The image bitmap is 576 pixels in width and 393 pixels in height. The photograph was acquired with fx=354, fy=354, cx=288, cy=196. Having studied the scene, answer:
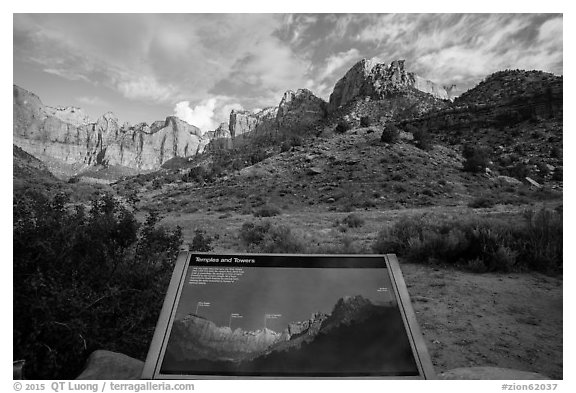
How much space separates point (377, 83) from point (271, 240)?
79.0 metres

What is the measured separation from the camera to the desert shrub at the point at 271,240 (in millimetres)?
9789

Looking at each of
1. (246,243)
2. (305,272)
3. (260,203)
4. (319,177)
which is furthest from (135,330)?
(319,177)

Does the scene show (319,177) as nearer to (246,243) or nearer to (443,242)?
(246,243)

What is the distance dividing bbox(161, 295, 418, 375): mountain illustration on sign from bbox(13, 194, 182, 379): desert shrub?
1.13m

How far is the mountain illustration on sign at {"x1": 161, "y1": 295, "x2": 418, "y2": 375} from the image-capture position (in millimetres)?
2680

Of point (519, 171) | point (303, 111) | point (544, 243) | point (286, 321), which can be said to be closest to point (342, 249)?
point (544, 243)

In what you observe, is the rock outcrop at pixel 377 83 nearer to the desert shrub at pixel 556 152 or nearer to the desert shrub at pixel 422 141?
the desert shrub at pixel 422 141

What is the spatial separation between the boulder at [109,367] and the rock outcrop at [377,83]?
80.5 m

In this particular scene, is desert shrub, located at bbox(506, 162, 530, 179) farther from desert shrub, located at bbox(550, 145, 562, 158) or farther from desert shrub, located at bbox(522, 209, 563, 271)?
desert shrub, located at bbox(522, 209, 563, 271)

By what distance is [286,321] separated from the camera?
9.82ft

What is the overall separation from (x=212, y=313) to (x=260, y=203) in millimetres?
21523

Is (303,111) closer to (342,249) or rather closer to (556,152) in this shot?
(556,152)

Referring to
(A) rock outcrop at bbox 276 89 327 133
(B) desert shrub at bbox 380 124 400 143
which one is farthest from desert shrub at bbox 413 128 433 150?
(A) rock outcrop at bbox 276 89 327 133

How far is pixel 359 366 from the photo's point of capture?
2.66 metres
